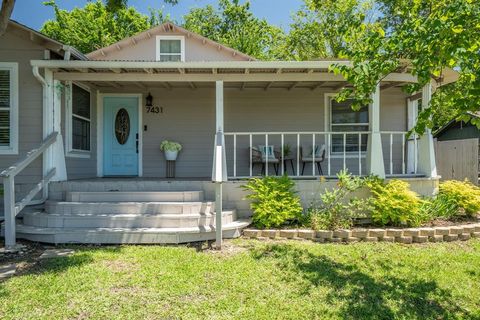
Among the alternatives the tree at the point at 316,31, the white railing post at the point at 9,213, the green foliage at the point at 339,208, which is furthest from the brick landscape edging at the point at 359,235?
the tree at the point at 316,31

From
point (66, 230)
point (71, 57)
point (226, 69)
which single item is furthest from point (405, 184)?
point (71, 57)

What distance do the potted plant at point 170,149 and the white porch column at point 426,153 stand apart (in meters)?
5.05

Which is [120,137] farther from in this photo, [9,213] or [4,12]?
[4,12]

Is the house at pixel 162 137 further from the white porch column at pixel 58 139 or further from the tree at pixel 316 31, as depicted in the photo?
the tree at pixel 316 31

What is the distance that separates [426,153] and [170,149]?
17.3 ft

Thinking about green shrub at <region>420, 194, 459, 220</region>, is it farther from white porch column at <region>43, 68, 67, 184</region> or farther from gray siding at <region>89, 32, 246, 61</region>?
gray siding at <region>89, 32, 246, 61</region>

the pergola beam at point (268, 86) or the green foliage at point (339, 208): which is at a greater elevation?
the pergola beam at point (268, 86)

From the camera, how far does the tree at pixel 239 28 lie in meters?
23.0

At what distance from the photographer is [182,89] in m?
8.26

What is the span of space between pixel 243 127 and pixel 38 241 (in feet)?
15.8

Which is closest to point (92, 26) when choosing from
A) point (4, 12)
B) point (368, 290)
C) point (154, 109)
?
point (154, 109)

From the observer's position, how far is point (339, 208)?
19.2 ft

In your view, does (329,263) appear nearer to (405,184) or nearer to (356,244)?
(356,244)

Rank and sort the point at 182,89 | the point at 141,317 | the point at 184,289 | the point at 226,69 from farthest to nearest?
the point at 182,89
the point at 226,69
the point at 184,289
the point at 141,317
